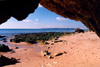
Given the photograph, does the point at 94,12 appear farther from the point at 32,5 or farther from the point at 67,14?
the point at 32,5

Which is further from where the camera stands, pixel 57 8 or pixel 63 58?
pixel 63 58

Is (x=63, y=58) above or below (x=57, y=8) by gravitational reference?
below

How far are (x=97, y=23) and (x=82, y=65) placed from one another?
3095 mm

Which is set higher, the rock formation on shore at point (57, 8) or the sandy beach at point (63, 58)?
the rock formation on shore at point (57, 8)

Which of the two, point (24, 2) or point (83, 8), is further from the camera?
point (83, 8)

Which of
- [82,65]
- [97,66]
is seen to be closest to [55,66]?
[82,65]

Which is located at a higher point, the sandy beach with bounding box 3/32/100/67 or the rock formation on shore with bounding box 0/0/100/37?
the rock formation on shore with bounding box 0/0/100/37

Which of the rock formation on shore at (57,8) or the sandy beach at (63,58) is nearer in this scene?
the rock formation on shore at (57,8)

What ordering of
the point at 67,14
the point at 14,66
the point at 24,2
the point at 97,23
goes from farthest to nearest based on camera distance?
the point at 14,66 < the point at 67,14 < the point at 97,23 < the point at 24,2

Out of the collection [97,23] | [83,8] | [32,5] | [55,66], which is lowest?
[55,66]

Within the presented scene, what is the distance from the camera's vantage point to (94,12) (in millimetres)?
4230

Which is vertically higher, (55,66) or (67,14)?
(67,14)

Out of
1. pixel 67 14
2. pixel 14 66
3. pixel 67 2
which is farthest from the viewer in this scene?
pixel 14 66

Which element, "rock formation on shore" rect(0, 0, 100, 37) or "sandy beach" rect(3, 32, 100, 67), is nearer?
"rock formation on shore" rect(0, 0, 100, 37)
